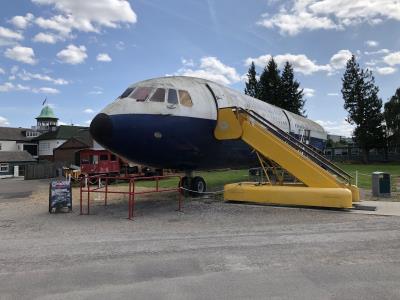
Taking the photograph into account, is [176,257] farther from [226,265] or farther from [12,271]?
[12,271]

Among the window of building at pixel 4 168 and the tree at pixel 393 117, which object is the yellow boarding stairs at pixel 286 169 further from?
the window of building at pixel 4 168

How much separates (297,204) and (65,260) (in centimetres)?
738

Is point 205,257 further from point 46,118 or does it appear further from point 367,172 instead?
point 46,118

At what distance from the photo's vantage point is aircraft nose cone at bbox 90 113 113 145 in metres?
11.6

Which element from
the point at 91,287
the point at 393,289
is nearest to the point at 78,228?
the point at 91,287

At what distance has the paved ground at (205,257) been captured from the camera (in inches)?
203

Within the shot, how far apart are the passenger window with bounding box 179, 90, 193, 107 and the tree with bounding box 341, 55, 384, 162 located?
56.8 meters

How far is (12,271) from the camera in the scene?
20.2 ft

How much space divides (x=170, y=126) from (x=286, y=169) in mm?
4019

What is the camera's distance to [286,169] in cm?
1331

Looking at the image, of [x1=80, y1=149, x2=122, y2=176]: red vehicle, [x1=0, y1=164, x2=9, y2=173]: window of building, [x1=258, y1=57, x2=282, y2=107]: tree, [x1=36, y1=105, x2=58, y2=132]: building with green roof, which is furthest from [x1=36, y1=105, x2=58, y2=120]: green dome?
[x1=80, y1=149, x2=122, y2=176]: red vehicle

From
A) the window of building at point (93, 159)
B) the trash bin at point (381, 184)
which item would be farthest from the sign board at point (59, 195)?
the window of building at point (93, 159)

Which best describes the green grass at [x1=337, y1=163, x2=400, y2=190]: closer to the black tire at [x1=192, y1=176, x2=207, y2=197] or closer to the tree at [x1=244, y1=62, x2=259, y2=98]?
the black tire at [x1=192, y1=176, x2=207, y2=197]

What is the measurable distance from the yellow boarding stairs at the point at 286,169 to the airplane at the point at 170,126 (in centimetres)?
81
